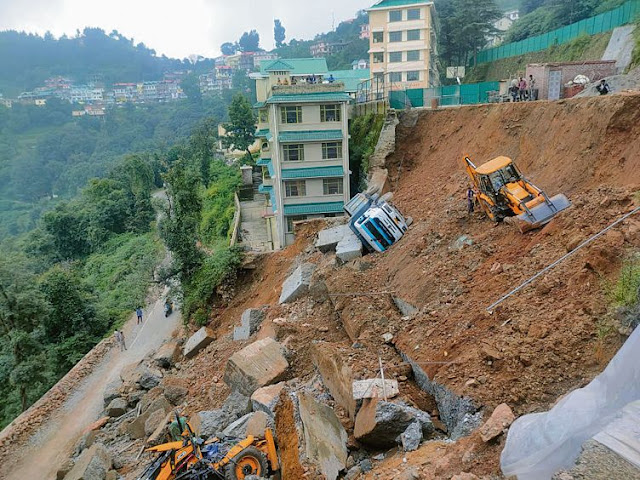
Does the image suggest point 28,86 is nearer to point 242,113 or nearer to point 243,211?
point 242,113

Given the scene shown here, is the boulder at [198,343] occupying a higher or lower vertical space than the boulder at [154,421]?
lower

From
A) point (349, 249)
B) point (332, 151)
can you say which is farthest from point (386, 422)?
point (332, 151)

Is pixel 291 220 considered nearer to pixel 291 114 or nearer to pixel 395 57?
pixel 291 114

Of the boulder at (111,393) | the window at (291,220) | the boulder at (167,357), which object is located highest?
the window at (291,220)

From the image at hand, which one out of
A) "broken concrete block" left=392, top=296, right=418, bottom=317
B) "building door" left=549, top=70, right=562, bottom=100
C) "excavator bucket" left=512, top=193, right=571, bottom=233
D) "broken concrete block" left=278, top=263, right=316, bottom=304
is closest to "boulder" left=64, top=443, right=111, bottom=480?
"broken concrete block" left=278, top=263, right=316, bottom=304

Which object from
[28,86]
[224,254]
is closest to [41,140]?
[28,86]

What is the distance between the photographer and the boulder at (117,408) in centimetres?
1584

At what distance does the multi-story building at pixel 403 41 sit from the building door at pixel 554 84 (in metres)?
18.8

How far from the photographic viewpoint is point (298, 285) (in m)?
16.2

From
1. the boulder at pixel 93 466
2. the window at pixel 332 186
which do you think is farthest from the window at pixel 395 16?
the boulder at pixel 93 466

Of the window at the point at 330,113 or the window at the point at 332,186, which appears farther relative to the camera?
the window at the point at 332,186

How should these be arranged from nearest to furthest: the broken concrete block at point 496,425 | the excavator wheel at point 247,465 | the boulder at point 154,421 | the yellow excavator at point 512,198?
the broken concrete block at point 496,425 → the excavator wheel at point 247,465 → the yellow excavator at point 512,198 → the boulder at point 154,421

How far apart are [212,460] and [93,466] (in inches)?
197

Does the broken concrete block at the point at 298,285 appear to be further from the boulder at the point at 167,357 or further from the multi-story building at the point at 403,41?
the multi-story building at the point at 403,41
